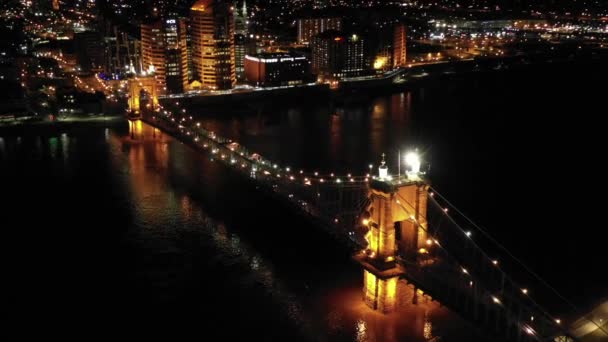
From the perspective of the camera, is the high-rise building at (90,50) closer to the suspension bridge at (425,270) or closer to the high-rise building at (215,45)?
the high-rise building at (215,45)

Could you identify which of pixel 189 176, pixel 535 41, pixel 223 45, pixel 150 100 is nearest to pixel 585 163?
pixel 189 176

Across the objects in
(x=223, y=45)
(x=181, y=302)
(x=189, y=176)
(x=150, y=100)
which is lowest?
(x=181, y=302)

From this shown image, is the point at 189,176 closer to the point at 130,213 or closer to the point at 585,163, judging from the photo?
the point at 130,213

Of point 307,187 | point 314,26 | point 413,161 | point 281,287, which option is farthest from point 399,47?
point 413,161

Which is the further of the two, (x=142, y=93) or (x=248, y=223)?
(x=142, y=93)

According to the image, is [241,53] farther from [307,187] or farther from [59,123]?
[307,187]

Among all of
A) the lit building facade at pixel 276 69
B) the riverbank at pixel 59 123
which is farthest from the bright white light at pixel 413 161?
the lit building facade at pixel 276 69

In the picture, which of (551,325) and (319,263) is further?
(319,263)
